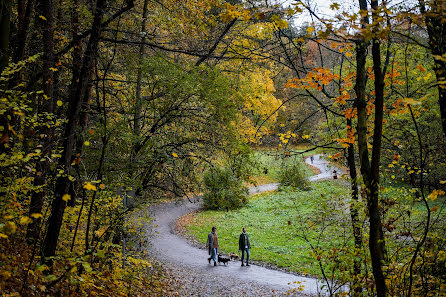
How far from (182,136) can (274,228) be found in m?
12.1

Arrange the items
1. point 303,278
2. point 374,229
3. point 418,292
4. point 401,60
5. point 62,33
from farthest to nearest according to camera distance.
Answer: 1. point 303,278
2. point 62,33
3. point 401,60
4. point 418,292
5. point 374,229

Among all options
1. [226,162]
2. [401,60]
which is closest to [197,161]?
[226,162]

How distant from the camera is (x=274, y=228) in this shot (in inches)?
775

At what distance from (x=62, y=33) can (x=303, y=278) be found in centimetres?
1053

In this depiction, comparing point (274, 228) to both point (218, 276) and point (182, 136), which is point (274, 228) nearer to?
point (218, 276)

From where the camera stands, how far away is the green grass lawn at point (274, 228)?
13309 mm

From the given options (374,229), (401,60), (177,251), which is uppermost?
(401,60)

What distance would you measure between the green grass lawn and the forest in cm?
38

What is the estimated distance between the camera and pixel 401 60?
6.49m

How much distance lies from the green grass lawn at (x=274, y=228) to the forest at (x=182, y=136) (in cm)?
38

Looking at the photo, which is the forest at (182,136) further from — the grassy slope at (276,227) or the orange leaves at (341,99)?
the grassy slope at (276,227)

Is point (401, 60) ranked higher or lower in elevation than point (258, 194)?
higher

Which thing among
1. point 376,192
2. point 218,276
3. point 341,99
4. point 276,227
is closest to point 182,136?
point 341,99

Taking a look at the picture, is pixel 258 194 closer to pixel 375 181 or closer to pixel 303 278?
pixel 303 278
